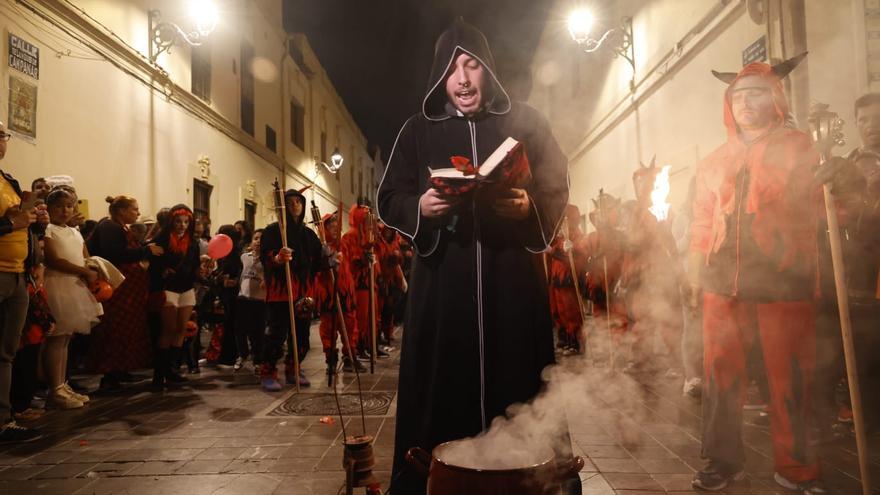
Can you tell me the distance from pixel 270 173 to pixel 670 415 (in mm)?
15831

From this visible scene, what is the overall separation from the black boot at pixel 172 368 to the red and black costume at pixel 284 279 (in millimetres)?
1111

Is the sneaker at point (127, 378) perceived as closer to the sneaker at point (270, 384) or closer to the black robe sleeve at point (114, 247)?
the black robe sleeve at point (114, 247)

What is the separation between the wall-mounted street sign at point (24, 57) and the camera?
6527 millimetres

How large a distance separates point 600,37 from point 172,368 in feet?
32.5

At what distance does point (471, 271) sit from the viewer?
227 centimetres

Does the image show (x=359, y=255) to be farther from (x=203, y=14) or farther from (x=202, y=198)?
(x=202, y=198)

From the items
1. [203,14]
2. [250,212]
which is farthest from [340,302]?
[250,212]

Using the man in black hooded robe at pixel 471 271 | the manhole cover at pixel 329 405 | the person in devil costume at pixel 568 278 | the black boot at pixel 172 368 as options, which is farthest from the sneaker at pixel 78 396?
the person in devil costume at pixel 568 278

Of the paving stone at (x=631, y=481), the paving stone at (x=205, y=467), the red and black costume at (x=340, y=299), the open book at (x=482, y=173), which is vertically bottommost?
the paving stone at (x=631, y=481)

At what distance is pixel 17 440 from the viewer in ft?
13.9

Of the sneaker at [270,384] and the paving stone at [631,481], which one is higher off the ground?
the sneaker at [270,384]

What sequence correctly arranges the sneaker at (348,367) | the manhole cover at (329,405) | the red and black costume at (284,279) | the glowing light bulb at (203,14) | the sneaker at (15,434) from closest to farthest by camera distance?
the sneaker at (15,434)
the manhole cover at (329,405)
the red and black costume at (284,279)
the sneaker at (348,367)
the glowing light bulb at (203,14)

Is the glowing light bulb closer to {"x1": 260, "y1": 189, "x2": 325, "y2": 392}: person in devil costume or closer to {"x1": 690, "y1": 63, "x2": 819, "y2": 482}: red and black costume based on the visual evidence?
{"x1": 260, "y1": 189, "x2": 325, "y2": 392}: person in devil costume

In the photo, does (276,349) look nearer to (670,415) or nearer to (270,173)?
(670,415)
